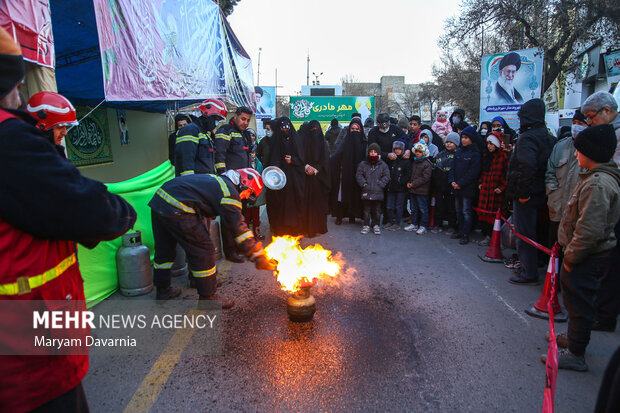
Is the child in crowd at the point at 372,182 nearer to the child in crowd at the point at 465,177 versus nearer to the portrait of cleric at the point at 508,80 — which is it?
the child in crowd at the point at 465,177

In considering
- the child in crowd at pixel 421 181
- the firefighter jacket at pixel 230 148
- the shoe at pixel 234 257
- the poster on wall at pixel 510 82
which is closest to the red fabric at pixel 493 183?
the child in crowd at pixel 421 181

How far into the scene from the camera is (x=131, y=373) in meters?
3.28

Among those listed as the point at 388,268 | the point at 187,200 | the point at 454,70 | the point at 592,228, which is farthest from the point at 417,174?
the point at 454,70

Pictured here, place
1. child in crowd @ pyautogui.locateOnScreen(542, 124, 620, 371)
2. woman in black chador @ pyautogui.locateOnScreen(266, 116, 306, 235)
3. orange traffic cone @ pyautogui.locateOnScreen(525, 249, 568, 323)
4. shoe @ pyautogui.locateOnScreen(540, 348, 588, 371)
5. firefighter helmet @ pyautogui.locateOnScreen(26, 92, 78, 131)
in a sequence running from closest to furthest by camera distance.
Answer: firefighter helmet @ pyautogui.locateOnScreen(26, 92, 78, 131)
child in crowd @ pyautogui.locateOnScreen(542, 124, 620, 371)
shoe @ pyautogui.locateOnScreen(540, 348, 588, 371)
orange traffic cone @ pyautogui.locateOnScreen(525, 249, 568, 323)
woman in black chador @ pyautogui.locateOnScreen(266, 116, 306, 235)

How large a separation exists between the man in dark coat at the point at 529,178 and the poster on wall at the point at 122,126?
8650 millimetres

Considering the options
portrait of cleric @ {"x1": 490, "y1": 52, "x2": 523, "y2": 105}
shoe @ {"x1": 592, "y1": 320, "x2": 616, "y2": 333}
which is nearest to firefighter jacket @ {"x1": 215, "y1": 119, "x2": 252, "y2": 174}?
shoe @ {"x1": 592, "y1": 320, "x2": 616, "y2": 333}

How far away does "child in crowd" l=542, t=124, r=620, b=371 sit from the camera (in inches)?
127

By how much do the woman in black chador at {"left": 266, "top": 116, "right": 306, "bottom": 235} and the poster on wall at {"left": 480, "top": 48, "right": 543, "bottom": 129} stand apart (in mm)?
7307

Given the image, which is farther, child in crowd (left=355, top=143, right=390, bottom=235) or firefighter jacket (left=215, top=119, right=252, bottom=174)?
child in crowd (left=355, top=143, right=390, bottom=235)

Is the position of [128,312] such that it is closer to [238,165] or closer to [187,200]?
[187,200]

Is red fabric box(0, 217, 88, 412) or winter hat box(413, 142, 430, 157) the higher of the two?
winter hat box(413, 142, 430, 157)

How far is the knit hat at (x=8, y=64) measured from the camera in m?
1.38

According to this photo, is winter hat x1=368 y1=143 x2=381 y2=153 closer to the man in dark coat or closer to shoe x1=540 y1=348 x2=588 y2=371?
the man in dark coat

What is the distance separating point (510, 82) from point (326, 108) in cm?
1150
